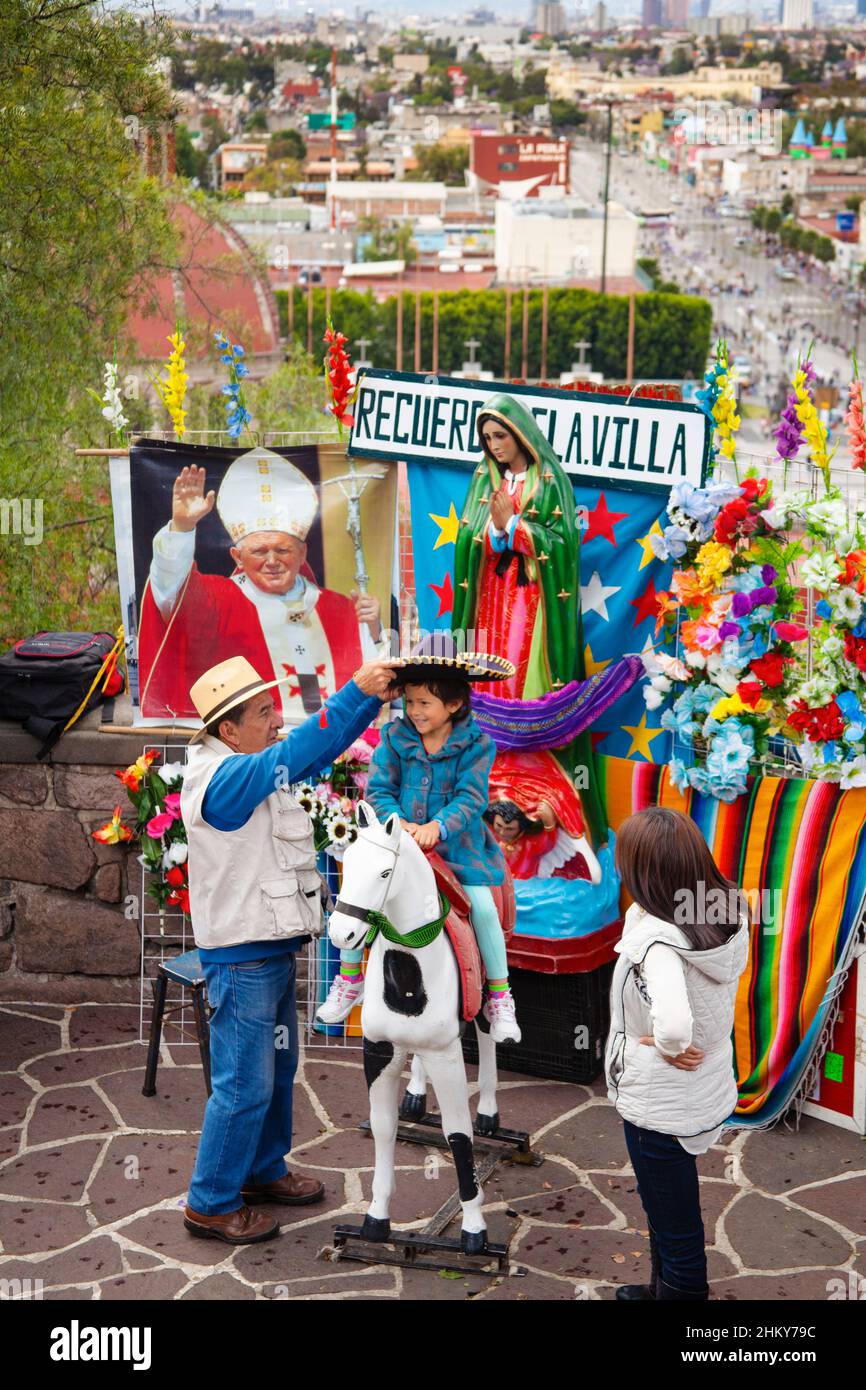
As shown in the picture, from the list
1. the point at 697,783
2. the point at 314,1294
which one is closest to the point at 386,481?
the point at 697,783

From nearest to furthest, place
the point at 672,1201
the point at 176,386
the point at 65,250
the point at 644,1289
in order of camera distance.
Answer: the point at 672,1201, the point at 644,1289, the point at 176,386, the point at 65,250

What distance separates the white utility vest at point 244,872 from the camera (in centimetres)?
569

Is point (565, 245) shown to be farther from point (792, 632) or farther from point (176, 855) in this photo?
point (792, 632)

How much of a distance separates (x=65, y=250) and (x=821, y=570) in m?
7.91

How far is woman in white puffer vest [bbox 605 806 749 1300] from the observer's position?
15.3 feet

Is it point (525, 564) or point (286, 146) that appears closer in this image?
point (525, 564)

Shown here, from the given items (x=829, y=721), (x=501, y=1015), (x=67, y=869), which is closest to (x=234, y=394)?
(x=67, y=869)

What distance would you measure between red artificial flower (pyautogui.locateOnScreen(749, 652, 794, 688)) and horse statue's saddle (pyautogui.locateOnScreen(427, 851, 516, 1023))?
1585 mm

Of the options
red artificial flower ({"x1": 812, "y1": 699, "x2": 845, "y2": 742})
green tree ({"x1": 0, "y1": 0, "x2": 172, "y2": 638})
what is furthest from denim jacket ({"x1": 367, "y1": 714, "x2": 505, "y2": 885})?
green tree ({"x1": 0, "y1": 0, "x2": 172, "y2": 638})

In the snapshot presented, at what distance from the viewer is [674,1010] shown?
15.2 ft

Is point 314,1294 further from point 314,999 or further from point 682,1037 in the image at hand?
point 314,999

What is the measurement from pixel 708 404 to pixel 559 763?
5.39 feet

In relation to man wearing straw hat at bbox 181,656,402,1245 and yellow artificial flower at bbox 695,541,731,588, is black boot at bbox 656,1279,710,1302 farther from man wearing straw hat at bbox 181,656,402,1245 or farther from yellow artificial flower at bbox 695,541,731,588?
yellow artificial flower at bbox 695,541,731,588

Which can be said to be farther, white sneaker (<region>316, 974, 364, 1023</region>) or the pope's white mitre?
the pope's white mitre
